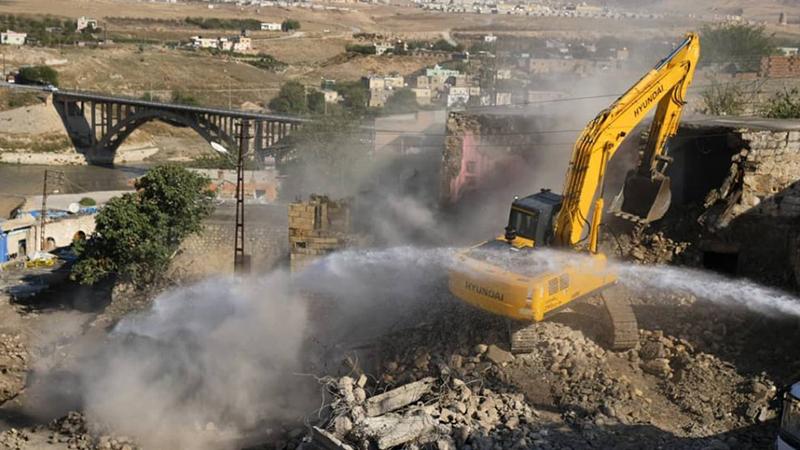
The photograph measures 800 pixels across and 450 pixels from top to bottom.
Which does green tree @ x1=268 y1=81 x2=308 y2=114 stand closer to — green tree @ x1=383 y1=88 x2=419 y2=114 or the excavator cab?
green tree @ x1=383 y1=88 x2=419 y2=114

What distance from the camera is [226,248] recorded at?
963 inches

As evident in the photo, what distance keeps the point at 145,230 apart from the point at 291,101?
5243 centimetres

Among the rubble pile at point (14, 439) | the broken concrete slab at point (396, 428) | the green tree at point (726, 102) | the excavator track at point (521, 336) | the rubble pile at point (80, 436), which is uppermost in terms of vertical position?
the green tree at point (726, 102)

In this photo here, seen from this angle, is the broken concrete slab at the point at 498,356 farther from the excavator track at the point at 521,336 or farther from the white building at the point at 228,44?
the white building at the point at 228,44

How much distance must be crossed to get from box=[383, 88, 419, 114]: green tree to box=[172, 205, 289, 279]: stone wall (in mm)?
40977

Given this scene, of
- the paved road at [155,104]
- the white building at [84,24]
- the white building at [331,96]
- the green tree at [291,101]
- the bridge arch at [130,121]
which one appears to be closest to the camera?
the paved road at [155,104]

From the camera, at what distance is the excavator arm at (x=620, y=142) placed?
13461mm

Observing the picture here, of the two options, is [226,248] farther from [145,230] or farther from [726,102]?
[726,102]

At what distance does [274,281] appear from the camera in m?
18.0

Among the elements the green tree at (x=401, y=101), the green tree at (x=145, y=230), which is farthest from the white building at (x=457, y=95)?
the green tree at (x=145, y=230)

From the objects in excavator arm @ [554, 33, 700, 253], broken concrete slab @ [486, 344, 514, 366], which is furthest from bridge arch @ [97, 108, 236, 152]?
broken concrete slab @ [486, 344, 514, 366]

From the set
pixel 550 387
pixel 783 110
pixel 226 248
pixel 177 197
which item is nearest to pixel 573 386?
pixel 550 387

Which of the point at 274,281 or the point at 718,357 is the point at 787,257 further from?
A: the point at 274,281

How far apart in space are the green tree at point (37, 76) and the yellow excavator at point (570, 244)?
68.1 m
